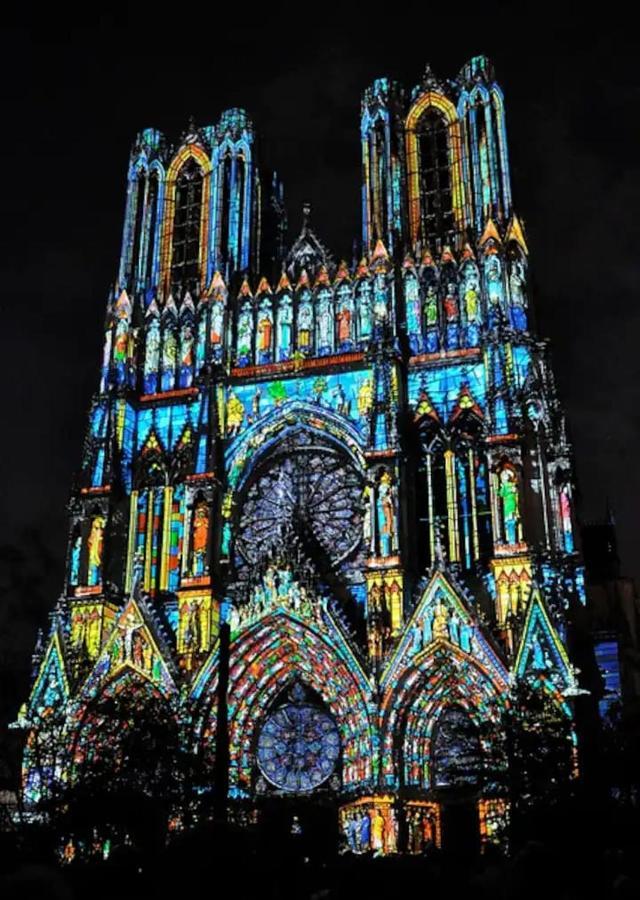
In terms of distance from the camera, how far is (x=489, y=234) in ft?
111

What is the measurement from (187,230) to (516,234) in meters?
12.5

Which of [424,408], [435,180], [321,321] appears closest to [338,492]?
[424,408]

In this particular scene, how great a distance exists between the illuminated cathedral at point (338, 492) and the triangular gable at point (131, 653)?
0.07 metres

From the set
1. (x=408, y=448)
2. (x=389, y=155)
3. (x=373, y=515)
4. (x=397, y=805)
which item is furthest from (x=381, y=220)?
(x=397, y=805)

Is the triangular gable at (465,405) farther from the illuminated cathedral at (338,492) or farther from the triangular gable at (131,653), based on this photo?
the triangular gable at (131,653)

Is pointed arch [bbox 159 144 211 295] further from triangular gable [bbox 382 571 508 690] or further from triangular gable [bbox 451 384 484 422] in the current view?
triangular gable [bbox 382 571 508 690]

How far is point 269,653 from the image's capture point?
97.6ft

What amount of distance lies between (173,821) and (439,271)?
61.7 ft

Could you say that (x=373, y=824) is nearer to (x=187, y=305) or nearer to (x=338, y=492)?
(x=338, y=492)

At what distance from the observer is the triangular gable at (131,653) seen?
2983cm

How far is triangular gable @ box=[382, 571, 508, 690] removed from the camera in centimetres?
2731

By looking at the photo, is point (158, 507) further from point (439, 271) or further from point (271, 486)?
point (439, 271)

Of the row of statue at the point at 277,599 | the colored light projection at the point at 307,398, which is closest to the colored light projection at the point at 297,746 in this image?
the row of statue at the point at 277,599

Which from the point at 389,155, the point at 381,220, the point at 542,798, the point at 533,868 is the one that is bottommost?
the point at 533,868
